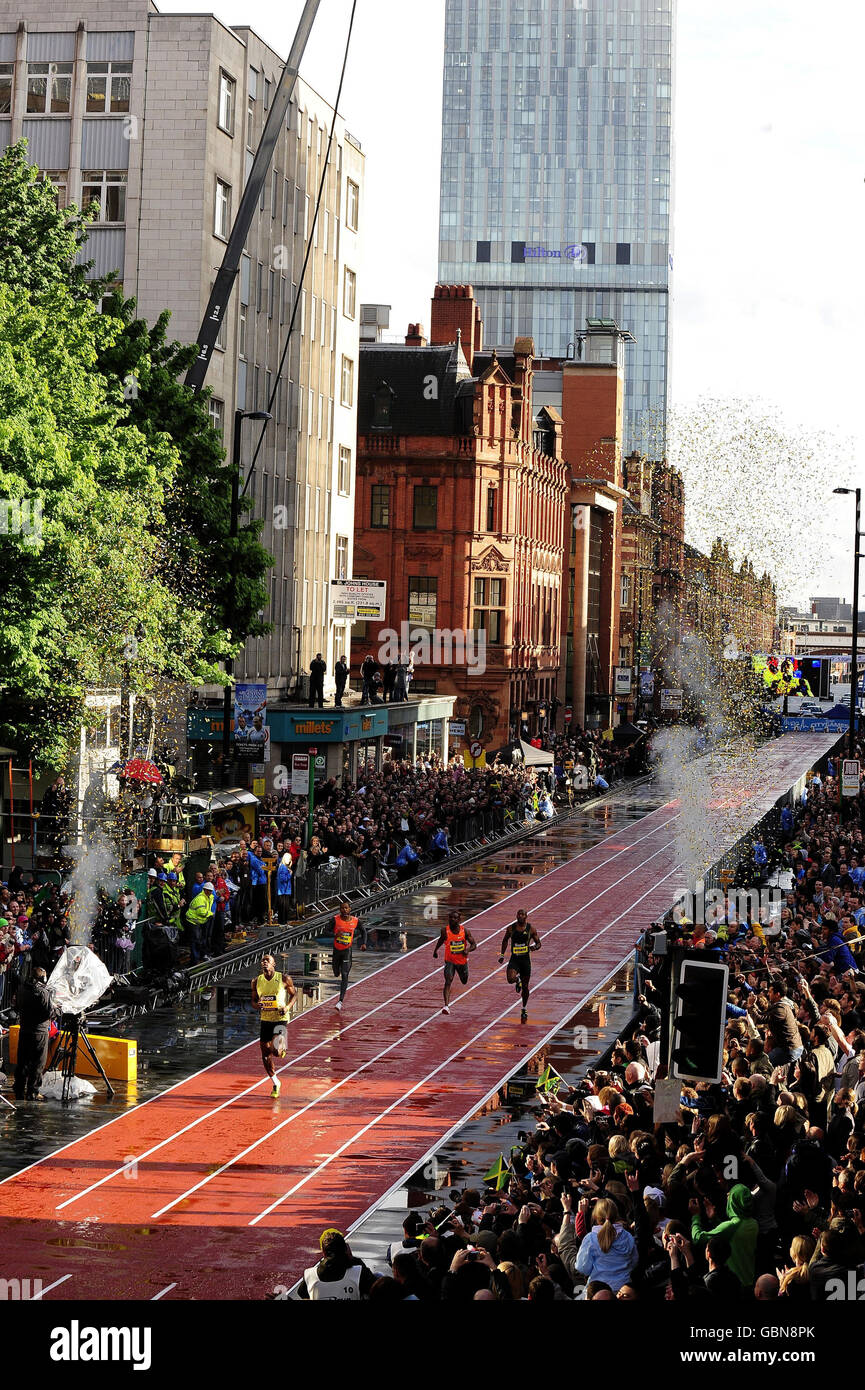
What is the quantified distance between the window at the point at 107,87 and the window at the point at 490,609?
3320 cm

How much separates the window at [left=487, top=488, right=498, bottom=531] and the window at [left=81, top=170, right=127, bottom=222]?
3233 centimetres

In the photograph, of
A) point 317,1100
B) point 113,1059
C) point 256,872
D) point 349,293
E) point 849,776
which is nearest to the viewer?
point 317,1100

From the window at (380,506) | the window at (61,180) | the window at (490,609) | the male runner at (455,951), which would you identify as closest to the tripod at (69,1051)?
the male runner at (455,951)

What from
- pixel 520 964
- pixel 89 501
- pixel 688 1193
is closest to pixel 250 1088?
pixel 520 964

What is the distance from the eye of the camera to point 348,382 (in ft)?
231

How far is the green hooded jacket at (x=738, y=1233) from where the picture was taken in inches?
434

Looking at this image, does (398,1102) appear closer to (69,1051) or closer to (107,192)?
(69,1051)

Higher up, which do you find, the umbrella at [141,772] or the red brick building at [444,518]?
the red brick building at [444,518]

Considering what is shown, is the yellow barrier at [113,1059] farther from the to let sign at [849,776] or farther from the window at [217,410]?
the window at [217,410]

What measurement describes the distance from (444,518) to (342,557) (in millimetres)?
12521

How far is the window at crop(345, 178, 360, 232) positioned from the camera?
2694 inches

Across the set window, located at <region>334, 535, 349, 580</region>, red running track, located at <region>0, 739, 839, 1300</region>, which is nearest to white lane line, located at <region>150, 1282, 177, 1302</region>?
red running track, located at <region>0, 739, 839, 1300</region>

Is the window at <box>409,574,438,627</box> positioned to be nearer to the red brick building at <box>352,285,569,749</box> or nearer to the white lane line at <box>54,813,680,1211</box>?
the red brick building at <box>352,285,569,749</box>
